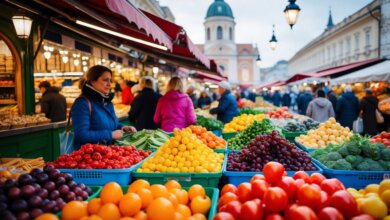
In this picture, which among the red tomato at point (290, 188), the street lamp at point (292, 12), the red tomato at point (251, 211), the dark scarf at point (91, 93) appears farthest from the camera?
the street lamp at point (292, 12)

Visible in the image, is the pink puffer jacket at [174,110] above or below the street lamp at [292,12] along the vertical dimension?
below

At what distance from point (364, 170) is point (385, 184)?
1.13 meters

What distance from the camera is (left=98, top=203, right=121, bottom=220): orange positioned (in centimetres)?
200

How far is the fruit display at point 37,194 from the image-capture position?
78.5 inches

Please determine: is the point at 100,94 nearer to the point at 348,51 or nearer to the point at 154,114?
the point at 154,114

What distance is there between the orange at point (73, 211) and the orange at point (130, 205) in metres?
0.23

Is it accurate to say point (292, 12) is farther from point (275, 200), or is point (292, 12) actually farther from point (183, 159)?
point (275, 200)

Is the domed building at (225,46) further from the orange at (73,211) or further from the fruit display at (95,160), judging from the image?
the orange at (73,211)

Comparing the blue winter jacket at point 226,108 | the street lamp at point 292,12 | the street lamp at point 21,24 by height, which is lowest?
the blue winter jacket at point 226,108

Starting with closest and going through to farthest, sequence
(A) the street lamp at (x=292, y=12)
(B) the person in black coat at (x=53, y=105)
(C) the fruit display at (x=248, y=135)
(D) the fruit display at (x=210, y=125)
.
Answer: (C) the fruit display at (x=248, y=135)
(D) the fruit display at (x=210, y=125)
(B) the person in black coat at (x=53, y=105)
(A) the street lamp at (x=292, y=12)

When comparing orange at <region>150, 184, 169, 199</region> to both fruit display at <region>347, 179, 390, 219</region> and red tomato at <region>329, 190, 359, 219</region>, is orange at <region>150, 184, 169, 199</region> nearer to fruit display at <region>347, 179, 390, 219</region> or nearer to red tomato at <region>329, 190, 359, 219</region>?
red tomato at <region>329, 190, 359, 219</region>

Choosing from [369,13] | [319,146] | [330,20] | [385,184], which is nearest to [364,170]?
[385,184]

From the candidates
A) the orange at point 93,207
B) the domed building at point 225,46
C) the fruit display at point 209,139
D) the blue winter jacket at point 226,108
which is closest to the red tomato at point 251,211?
the orange at point 93,207

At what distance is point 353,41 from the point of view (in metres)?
34.1
